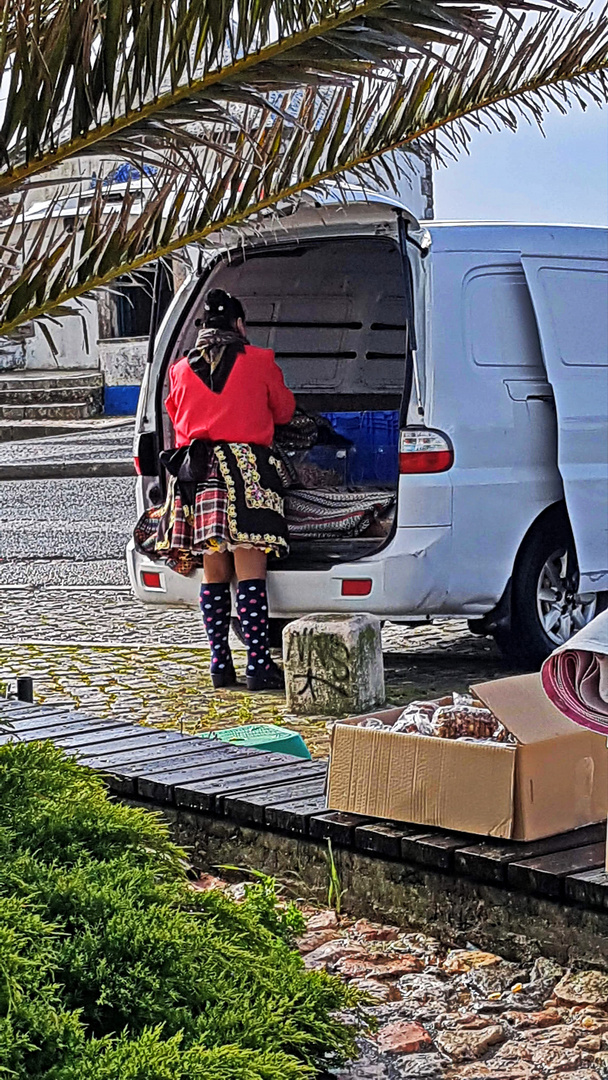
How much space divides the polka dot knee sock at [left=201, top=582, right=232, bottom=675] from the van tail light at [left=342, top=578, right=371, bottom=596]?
0.68 meters

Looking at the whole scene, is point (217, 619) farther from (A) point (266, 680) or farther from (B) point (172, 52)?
(B) point (172, 52)

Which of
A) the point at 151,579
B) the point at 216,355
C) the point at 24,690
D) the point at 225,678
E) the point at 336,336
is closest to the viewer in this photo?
the point at 24,690

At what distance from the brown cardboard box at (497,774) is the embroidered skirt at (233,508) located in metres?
3.47

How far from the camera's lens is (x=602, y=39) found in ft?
13.5

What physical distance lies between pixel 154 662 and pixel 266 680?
101 centimetres

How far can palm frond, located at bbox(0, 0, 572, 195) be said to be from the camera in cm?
292

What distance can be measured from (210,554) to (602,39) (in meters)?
3.84

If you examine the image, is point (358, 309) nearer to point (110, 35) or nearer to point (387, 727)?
point (387, 727)

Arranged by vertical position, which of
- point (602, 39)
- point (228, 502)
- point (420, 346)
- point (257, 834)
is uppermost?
point (602, 39)

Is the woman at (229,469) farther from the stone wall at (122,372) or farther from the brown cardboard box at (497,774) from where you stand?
the stone wall at (122,372)

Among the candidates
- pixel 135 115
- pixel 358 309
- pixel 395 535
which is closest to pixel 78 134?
pixel 135 115

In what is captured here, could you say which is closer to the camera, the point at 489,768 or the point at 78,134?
the point at 78,134

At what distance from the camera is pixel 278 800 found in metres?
4.16

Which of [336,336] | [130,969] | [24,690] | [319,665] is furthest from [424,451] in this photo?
[130,969]
